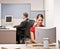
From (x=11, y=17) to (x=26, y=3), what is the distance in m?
0.95

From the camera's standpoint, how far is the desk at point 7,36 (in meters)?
5.94

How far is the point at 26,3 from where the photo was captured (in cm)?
777

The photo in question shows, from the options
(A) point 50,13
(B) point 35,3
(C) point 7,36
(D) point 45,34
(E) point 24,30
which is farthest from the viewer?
(B) point 35,3

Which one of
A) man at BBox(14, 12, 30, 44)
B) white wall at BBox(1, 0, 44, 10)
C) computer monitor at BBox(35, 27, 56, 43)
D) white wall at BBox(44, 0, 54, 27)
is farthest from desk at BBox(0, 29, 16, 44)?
computer monitor at BBox(35, 27, 56, 43)

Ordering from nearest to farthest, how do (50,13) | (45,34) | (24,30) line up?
(45,34) → (50,13) → (24,30)

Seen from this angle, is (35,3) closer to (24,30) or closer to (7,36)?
(24,30)

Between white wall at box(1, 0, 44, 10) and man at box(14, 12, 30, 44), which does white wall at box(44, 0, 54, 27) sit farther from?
white wall at box(1, 0, 44, 10)

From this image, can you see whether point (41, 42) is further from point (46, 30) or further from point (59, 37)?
point (59, 37)

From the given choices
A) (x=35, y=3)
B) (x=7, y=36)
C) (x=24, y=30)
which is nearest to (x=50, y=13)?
(x=24, y=30)

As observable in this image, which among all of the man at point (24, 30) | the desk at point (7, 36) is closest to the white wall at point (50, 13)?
the man at point (24, 30)

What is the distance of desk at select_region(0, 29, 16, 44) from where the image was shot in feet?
19.5

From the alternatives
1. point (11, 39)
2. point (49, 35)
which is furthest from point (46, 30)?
point (11, 39)

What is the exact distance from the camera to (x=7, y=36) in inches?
235

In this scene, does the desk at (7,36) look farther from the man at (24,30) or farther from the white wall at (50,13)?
the white wall at (50,13)
